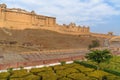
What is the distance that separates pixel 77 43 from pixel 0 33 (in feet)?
68.4

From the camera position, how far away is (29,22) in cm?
6169

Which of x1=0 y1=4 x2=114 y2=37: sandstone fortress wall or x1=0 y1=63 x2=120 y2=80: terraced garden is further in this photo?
x1=0 y1=4 x2=114 y2=37: sandstone fortress wall

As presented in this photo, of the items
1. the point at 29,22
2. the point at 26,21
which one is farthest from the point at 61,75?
the point at 29,22

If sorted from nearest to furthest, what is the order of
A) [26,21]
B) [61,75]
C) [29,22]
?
[61,75] → [26,21] → [29,22]

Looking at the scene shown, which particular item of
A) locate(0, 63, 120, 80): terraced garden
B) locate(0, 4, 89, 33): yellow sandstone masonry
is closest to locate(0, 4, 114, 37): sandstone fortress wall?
locate(0, 4, 89, 33): yellow sandstone masonry

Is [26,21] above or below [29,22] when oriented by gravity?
above

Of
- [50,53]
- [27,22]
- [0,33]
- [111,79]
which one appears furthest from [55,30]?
[111,79]

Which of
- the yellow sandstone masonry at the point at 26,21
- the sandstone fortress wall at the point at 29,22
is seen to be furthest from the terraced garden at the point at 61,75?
the yellow sandstone masonry at the point at 26,21

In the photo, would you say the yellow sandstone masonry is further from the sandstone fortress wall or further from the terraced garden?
the terraced garden

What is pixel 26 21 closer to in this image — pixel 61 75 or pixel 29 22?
pixel 29 22

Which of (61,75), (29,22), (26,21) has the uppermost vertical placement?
(26,21)

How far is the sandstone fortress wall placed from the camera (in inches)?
2180

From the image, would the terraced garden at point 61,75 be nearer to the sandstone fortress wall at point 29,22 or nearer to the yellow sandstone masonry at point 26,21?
the sandstone fortress wall at point 29,22

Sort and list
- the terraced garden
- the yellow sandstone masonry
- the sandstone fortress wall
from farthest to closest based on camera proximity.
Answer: the sandstone fortress wall < the yellow sandstone masonry < the terraced garden
